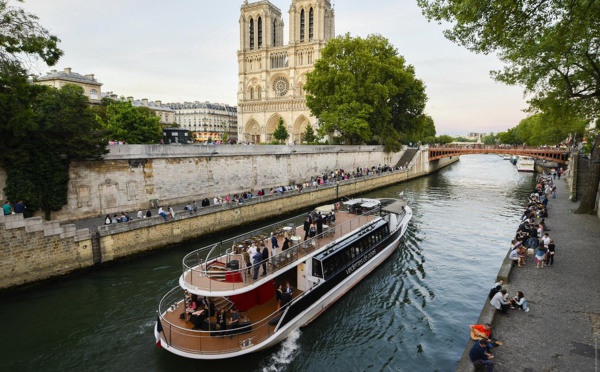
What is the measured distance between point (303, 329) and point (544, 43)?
1377 centimetres

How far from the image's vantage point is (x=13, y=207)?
51.4 feet

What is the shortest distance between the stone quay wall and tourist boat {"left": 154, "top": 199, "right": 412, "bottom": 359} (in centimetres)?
526

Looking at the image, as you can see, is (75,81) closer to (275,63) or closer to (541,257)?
(275,63)

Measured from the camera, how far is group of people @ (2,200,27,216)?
14.3m

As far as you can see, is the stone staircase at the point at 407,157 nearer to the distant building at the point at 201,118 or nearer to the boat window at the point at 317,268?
the boat window at the point at 317,268

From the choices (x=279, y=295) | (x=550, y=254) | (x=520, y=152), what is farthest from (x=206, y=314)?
(x=520, y=152)

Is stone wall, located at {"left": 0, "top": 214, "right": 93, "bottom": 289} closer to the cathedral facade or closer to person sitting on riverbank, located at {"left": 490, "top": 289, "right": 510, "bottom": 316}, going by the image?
person sitting on riverbank, located at {"left": 490, "top": 289, "right": 510, "bottom": 316}

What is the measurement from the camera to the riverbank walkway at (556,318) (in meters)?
7.95

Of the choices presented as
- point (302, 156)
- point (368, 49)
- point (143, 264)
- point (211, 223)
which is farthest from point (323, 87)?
point (143, 264)

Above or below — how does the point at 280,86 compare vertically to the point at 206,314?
above

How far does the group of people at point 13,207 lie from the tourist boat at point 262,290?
8.06 meters

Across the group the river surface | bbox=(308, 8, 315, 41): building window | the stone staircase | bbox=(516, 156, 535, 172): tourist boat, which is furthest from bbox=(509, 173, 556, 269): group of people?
bbox=(308, 8, 315, 41): building window

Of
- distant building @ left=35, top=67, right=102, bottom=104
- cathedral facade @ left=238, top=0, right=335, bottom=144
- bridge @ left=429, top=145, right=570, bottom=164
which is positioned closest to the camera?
bridge @ left=429, top=145, right=570, bottom=164

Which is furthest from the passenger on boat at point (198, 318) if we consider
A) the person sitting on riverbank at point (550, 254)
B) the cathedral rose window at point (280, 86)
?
the cathedral rose window at point (280, 86)
